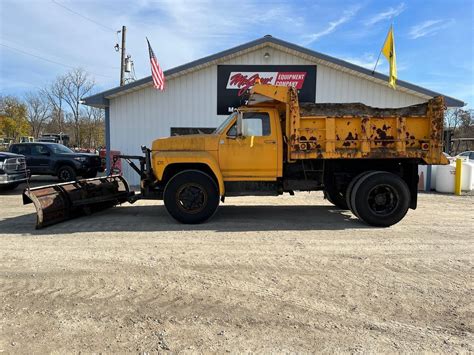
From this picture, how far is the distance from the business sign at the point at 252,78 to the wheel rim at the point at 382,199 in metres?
6.85

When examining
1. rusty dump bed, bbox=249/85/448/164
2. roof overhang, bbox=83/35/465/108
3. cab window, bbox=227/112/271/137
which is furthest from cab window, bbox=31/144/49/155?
rusty dump bed, bbox=249/85/448/164

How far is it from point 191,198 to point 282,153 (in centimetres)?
212

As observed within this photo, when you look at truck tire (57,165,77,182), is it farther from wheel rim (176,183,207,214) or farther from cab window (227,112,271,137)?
cab window (227,112,271,137)

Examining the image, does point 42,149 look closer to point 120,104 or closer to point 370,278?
point 120,104

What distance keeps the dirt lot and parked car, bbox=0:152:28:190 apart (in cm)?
594

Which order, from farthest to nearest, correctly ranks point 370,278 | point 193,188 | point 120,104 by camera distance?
point 120,104, point 193,188, point 370,278

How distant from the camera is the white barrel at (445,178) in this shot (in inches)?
503

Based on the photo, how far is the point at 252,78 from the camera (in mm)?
13117

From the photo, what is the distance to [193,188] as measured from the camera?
7.19 metres

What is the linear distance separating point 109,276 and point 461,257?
4966mm

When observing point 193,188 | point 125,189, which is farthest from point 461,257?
point 125,189

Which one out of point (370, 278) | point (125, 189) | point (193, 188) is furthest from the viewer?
point (125, 189)

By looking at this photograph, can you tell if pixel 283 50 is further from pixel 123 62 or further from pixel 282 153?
pixel 123 62

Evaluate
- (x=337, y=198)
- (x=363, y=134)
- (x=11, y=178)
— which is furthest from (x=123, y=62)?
(x=363, y=134)
